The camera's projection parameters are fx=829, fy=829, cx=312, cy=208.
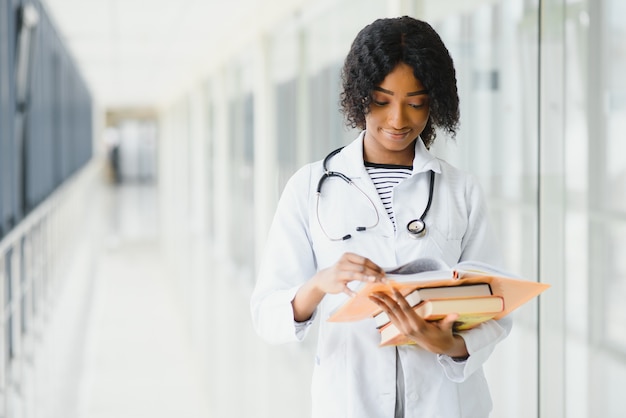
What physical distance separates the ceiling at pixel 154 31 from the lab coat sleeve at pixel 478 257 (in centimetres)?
254

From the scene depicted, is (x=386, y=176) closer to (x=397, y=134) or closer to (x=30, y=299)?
(x=397, y=134)

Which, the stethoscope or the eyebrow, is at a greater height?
the eyebrow

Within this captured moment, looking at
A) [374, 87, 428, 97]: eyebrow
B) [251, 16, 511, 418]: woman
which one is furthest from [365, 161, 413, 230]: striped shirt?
[374, 87, 428, 97]: eyebrow

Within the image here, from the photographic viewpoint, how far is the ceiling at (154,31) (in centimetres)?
452

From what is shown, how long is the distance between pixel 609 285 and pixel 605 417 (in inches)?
8.6

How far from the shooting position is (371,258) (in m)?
0.96

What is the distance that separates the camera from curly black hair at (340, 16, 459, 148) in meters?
0.91

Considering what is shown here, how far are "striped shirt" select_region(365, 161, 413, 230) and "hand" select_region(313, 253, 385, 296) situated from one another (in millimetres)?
133

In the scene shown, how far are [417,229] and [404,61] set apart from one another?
0.62 feet

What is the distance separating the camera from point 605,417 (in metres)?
1.32

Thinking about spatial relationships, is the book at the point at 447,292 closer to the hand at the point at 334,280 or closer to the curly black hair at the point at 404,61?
the hand at the point at 334,280

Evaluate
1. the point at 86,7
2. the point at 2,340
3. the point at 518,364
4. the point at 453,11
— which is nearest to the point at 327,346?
the point at 518,364

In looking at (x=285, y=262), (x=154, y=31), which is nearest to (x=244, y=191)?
(x=154, y=31)

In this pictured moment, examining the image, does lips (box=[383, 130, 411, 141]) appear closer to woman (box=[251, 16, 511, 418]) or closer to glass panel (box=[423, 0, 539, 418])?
woman (box=[251, 16, 511, 418])
